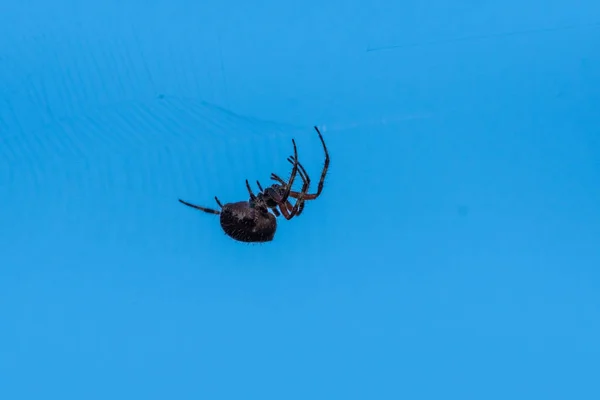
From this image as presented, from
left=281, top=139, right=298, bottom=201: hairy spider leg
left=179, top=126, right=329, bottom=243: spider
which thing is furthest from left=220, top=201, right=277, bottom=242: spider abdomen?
left=281, top=139, right=298, bottom=201: hairy spider leg

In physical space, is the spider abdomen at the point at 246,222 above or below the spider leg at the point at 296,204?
below

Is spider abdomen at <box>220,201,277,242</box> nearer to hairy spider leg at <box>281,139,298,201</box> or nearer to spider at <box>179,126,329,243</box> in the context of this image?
spider at <box>179,126,329,243</box>

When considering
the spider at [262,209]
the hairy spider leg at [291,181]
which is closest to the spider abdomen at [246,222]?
the spider at [262,209]

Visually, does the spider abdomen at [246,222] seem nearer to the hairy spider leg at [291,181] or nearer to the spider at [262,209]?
the spider at [262,209]

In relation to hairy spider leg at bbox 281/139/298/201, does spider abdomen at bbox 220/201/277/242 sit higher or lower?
lower

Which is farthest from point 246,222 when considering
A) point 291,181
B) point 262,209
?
point 291,181

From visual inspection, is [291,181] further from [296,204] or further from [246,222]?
[246,222]

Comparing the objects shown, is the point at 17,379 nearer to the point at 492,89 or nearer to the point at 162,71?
the point at 162,71
